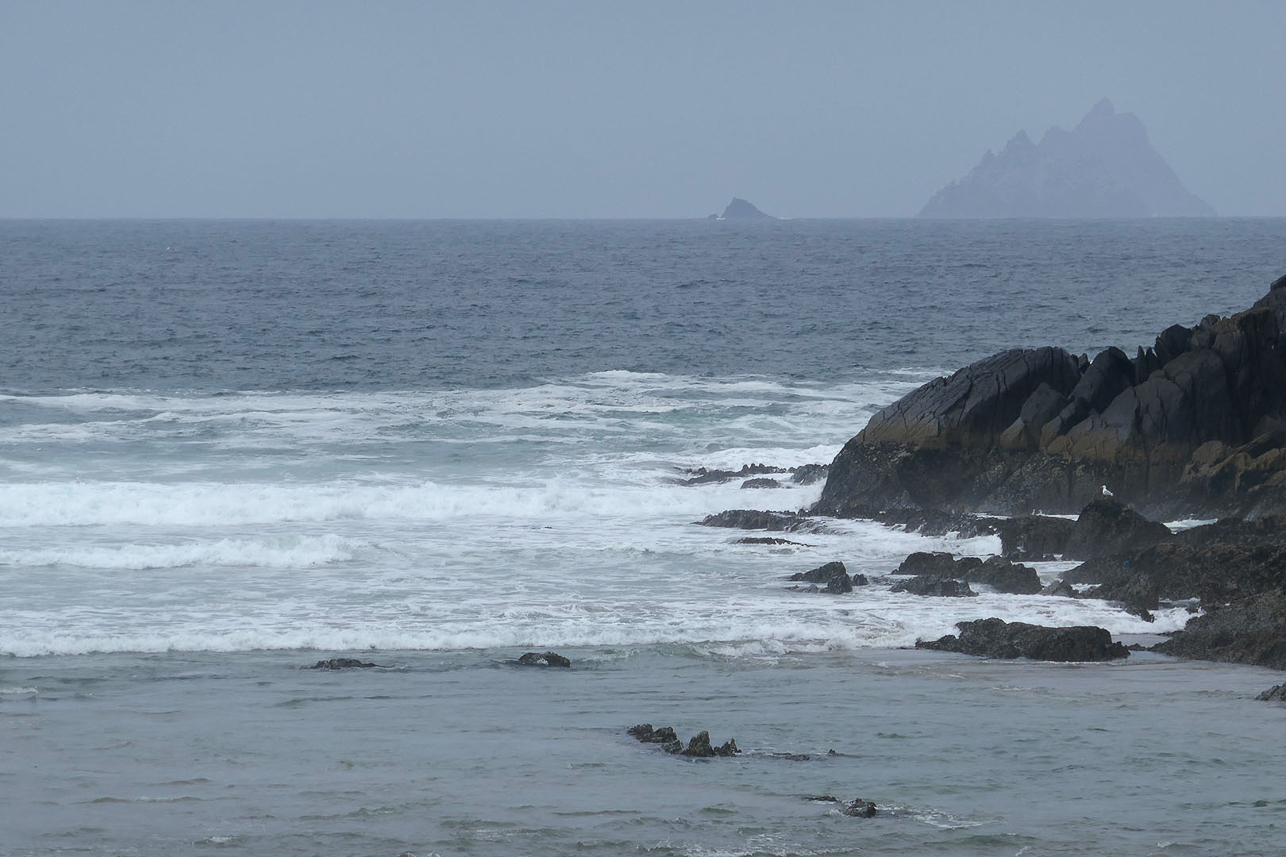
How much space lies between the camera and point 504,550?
22.4 metres

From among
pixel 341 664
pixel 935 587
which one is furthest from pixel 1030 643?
pixel 341 664

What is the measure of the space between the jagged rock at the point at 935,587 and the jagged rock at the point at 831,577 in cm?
65

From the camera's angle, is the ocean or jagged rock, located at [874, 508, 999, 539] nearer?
the ocean

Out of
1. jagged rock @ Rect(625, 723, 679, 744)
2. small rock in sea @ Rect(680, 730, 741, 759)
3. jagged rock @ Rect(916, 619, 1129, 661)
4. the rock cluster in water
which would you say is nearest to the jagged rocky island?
jagged rock @ Rect(916, 619, 1129, 661)

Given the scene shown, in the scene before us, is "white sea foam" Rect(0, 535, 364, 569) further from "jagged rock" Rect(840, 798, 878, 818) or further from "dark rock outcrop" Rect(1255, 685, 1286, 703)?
"dark rock outcrop" Rect(1255, 685, 1286, 703)

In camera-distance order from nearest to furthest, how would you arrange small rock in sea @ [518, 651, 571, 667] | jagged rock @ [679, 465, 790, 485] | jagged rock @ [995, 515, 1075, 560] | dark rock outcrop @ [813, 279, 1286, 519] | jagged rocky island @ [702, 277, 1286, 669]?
small rock in sea @ [518, 651, 571, 667], jagged rocky island @ [702, 277, 1286, 669], jagged rock @ [995, 515, 1075, 560], dark rock outcrop @ [813, 279, 1286, 519], jagged rock @ [679, 465, 790, 485]

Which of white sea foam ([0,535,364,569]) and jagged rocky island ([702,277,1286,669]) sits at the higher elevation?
jagged rocky island ([702,277,1286,669])

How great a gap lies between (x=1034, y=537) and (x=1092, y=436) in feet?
10.0

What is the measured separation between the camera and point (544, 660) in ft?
50.6

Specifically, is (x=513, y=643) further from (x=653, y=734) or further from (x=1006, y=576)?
(x=1006, y=576)

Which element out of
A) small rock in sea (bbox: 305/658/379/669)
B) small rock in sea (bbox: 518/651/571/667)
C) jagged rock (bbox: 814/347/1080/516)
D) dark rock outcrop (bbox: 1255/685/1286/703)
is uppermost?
jagged rock (bbox: 814/347/1080/516)

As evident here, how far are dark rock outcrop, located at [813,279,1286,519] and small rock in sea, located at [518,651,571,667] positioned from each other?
30.3ft

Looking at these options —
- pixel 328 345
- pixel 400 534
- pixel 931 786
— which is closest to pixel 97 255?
pixel 328 345

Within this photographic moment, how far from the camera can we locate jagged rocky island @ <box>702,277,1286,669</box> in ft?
62.7
